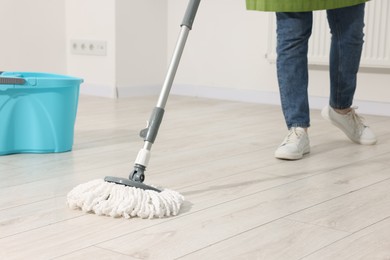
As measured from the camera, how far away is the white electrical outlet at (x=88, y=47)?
3.45 metres

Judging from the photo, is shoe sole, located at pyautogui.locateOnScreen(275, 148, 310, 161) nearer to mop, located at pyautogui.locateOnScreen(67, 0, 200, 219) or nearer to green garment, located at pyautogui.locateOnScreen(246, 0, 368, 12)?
green garment, located at pyautogui.locateOnScreen(246, 0, 368, 12)

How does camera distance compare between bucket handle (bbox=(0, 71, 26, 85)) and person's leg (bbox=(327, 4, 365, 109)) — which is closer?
bucket handle (bbox=(0, 71, 26, 85))

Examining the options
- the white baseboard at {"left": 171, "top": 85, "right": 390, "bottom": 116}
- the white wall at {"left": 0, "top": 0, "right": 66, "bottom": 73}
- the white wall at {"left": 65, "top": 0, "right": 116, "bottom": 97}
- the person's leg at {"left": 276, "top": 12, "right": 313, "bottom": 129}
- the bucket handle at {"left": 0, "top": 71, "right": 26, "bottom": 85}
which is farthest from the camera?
the white wall at {"left": 65, "top": 0, "right": 116, "bottom": 97}

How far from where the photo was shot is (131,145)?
2109 mm

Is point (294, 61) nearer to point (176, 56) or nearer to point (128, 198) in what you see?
point (176, 56)

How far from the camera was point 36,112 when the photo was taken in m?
1.87

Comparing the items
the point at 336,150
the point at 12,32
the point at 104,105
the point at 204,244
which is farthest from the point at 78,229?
the point at 12,32

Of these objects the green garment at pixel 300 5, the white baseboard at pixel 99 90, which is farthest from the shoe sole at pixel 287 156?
the white baseboard at pixel 99 90

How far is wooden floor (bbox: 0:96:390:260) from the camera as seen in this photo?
1.11 m

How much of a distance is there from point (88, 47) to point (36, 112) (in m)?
1.69

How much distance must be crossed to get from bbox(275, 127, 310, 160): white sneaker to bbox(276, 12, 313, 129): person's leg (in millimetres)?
28

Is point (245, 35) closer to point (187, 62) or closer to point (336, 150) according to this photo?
point (187, 62)

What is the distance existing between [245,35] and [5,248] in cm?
247

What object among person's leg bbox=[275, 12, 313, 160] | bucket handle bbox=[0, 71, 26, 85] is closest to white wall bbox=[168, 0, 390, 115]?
person's leg bbox=[275, 12, 313, 160]
